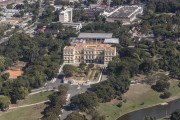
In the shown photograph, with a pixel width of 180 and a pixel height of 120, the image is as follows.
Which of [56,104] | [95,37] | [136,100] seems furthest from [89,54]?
[56,104]

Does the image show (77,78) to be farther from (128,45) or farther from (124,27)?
(124,27)

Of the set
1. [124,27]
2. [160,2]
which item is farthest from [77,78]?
[160,2]

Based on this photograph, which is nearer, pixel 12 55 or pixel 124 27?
pixel 12 55

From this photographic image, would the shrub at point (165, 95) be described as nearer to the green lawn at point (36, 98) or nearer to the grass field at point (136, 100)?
the grass field at point (136, 100)

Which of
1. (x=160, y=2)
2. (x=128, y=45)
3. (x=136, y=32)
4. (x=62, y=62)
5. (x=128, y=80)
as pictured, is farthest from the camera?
(x=160, y=2)

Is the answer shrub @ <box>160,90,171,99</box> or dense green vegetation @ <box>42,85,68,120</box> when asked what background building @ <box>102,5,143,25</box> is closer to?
shrub @ <box>160,90,171,99</box>

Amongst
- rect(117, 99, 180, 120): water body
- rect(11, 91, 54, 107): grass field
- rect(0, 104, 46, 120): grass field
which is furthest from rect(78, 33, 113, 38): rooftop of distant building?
rect(0, 104, 46, 120): grass field

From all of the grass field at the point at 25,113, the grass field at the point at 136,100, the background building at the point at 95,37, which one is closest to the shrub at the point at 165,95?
the grass field at the point at 136,100
